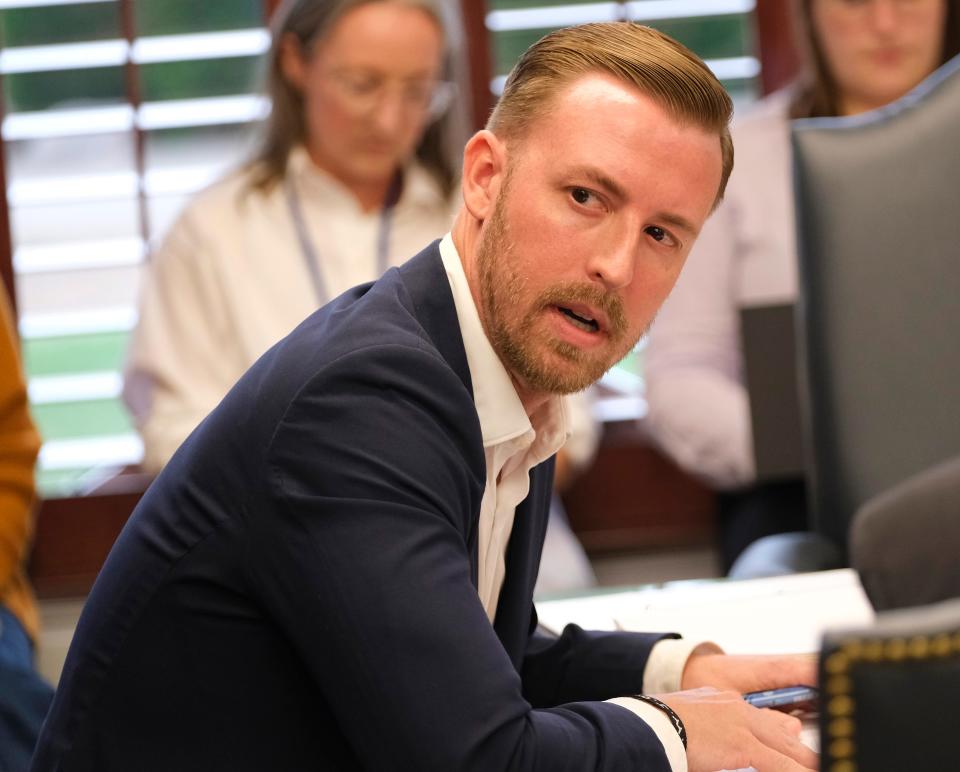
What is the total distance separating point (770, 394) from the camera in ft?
6.77

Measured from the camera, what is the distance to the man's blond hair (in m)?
1.21

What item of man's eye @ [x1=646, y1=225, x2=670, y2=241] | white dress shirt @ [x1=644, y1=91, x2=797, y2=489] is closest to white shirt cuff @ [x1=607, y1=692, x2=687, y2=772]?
man's eye @ [x1=646, y1=225, x2=670, y2=241]

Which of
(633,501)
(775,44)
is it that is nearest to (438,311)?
(633,501)

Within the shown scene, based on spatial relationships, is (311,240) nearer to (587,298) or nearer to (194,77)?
(194,77)

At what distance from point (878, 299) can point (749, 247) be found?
2.71 feet

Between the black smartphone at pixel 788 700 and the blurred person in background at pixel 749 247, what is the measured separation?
→ 49.5 inches

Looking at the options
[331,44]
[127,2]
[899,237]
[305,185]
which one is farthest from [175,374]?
[899,237]

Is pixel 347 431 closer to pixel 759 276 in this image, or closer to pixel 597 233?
pixel 597 233

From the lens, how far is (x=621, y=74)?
1217mm

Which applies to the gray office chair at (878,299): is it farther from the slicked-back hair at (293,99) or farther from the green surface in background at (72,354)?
the green surface in background at (72,354)

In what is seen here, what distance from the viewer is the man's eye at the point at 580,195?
121 cm

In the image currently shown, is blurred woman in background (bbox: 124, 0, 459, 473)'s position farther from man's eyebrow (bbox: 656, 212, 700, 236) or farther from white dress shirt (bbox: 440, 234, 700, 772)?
man's eyebrow (bbox: 656, 212, 700, 236)

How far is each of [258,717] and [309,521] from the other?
0.62ft

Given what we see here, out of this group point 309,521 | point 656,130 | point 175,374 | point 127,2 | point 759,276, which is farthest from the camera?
point 127,2
